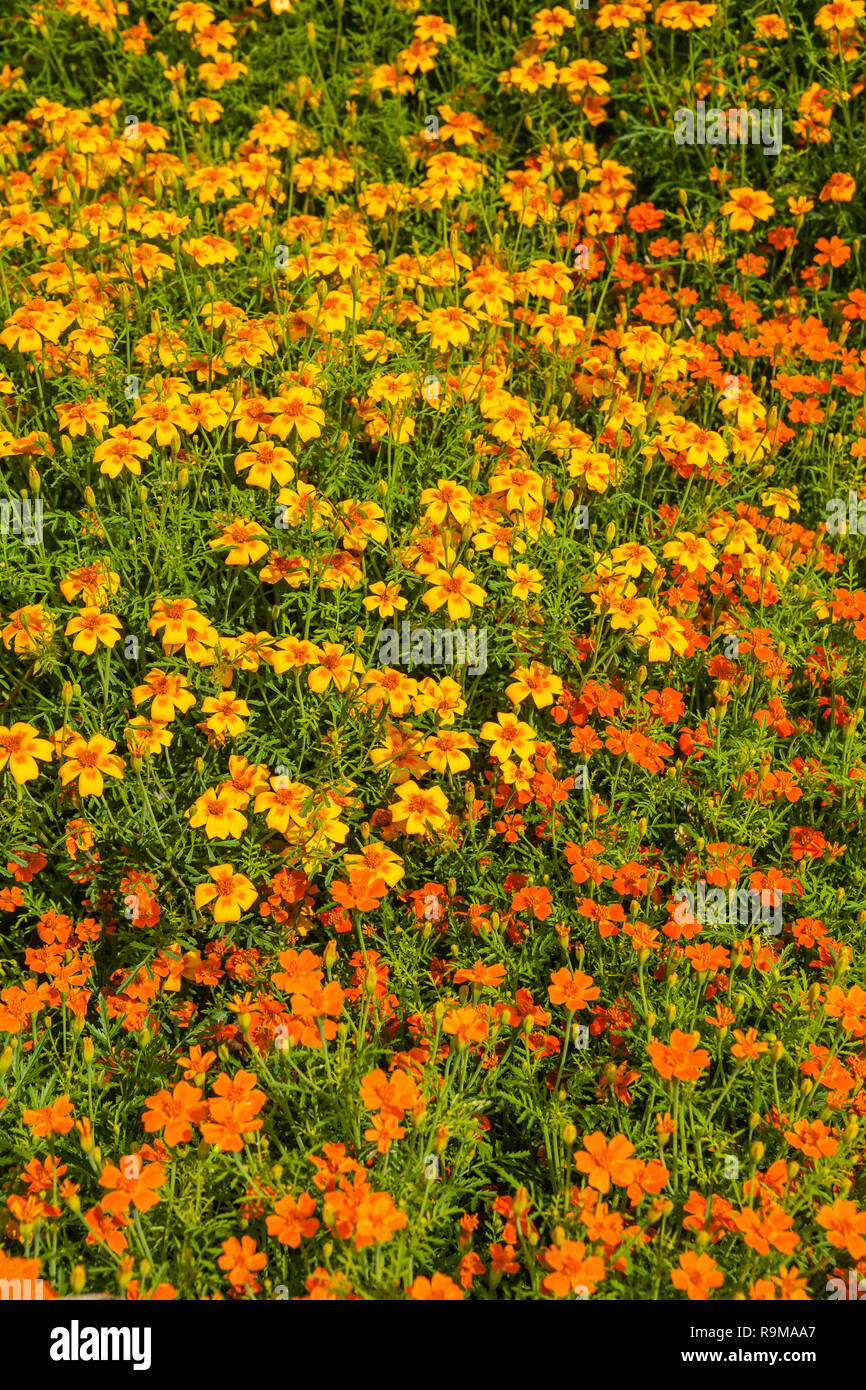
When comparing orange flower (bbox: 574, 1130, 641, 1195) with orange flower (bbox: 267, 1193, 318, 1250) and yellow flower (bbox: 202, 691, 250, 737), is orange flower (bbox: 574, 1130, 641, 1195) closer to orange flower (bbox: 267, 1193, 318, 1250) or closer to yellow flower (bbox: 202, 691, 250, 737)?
orange flower (bbox: 267, 1193, 318, 1250)

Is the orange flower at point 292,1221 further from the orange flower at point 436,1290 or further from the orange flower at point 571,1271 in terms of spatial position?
the orange flower at point 571,1271

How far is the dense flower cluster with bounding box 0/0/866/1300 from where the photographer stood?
2.45m

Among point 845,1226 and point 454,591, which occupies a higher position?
point 454,591

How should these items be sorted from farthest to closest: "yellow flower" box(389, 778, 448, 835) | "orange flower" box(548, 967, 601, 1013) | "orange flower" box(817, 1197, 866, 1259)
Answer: "yellow flower" box(389, 778, 448, 835) → "orange flower" box(548, 967, 601, 1013) → "orange flower" box(817, 1197, 866, 1259)

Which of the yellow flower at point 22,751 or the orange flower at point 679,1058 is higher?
the yellow flower at point 22,751

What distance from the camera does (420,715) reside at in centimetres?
324

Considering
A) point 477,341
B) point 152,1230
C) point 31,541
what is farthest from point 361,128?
point 152,1230

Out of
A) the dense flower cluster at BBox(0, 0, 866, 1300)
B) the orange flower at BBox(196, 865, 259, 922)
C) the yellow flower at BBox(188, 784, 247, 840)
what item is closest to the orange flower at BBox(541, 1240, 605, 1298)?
the dense flower cluster at BBox(0, 0, 866, 1300)

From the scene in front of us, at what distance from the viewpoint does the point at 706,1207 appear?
7.69 feet

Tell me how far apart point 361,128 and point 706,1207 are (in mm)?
3835

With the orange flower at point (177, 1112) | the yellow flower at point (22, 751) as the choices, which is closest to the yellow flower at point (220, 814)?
the yellow flower at point (22, 751)

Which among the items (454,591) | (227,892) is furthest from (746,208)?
(227,892)

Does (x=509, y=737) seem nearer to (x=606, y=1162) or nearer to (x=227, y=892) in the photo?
(x=227, y=892)

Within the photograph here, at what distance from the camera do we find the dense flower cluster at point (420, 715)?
2449mm
